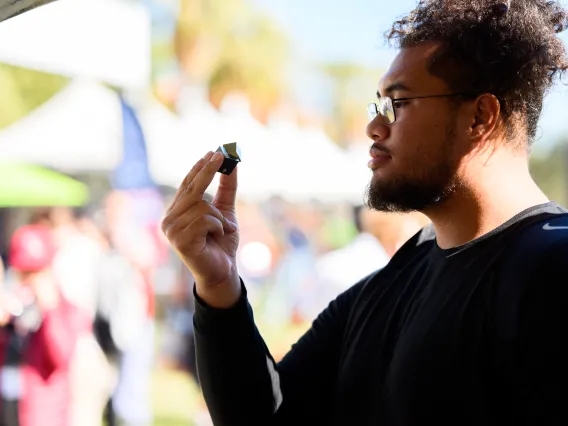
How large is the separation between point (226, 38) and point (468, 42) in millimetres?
7464

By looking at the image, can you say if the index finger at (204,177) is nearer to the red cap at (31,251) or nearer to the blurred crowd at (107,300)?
the blurred crowd at (107,300)

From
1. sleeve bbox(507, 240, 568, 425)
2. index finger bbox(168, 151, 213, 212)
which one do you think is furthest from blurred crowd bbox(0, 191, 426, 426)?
sleeve bbox(507, 240, 568, 425)

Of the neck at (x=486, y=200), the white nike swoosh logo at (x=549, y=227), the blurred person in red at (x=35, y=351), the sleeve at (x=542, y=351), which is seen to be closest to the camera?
the sleeve at (x=542, y=351)

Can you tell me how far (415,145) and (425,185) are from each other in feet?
0.30

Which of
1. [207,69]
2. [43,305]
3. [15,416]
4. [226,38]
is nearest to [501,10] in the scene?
[43,305]

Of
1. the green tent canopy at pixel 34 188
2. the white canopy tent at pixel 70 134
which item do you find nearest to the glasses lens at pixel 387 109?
the green tent canopy at pixel 34 188

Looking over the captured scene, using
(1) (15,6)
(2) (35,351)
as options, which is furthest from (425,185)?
(2) (35,351)

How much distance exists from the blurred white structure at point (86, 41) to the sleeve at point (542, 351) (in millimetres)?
5479

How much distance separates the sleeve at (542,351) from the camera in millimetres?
1176

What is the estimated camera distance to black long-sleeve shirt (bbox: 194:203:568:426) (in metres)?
1.22

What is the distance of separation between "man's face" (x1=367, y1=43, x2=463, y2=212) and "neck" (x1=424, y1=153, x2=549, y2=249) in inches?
1.3

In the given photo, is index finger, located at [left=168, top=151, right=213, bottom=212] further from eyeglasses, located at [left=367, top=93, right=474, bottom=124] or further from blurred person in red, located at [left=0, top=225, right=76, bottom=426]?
blurred person in red, located at [left=0, top=225, right=76, bottom=426]

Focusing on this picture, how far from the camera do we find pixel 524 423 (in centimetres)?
119

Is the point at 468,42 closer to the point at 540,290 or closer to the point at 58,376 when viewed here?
the point at 540,290
